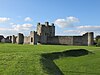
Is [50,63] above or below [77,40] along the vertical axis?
below

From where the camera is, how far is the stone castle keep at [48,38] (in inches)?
2880

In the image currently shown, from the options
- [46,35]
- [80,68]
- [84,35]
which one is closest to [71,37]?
[84,35]

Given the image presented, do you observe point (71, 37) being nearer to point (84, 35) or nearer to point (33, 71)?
point (84, 35)

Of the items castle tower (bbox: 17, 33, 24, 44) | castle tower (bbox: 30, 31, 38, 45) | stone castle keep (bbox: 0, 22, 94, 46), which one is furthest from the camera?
castle tower (bbox: 17, 33, 24, 44)

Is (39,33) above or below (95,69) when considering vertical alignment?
above

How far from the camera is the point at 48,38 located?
8000 centimetres

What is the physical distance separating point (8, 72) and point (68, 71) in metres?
5.15

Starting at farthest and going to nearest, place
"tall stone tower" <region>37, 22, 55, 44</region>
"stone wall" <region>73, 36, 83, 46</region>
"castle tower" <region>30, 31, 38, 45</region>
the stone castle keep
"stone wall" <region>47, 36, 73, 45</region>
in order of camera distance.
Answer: "tall stone tower" <region>37, 22, 55, 44</region> → "castle tower" <region>30, 31, 38, 45</region> → "stone wall" <region>47, 36, 73, 45</region> → "stone wall" <region>73, 36, 83, 46</region> → the stone castle keep

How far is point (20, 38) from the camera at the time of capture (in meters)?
87.3

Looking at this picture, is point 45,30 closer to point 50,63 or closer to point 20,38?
point 20,38

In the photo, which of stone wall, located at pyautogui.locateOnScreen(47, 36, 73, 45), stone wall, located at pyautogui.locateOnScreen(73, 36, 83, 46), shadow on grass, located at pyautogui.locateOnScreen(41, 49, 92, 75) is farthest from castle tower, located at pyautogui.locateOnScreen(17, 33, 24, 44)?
shadow on grass, located at pyautogui.locateOnScreen(41, 49, 92, 75)

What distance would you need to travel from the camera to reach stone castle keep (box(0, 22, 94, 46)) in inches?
2880

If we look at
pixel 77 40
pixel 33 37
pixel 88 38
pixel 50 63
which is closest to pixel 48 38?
pixel 33 37

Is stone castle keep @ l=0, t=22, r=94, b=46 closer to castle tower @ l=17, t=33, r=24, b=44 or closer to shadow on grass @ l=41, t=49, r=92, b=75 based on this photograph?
castle tower @ l=17, t=33, r=24, b=44
